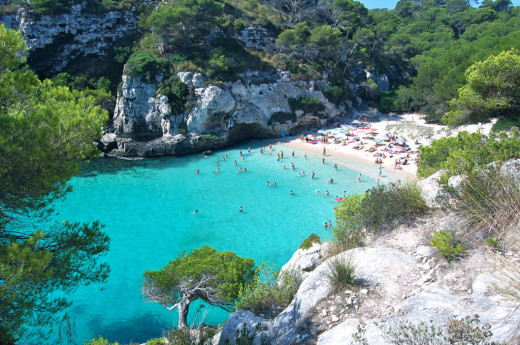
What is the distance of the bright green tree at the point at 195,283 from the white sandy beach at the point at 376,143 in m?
18.2

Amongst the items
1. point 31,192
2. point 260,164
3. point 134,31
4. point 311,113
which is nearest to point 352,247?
point 31,192

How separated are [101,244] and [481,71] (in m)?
21.1

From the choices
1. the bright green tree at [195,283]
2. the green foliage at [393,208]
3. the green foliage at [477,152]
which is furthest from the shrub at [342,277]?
the green foliage at [477,152]

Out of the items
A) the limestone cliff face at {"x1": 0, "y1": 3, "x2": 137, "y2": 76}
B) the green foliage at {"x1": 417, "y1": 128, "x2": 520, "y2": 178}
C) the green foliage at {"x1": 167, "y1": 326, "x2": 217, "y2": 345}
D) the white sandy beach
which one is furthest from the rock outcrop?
the limestone cliff face at {"x1": 0, "y1": 3, "x2": 137, "y2": 76}

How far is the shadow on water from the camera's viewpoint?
11.8 m

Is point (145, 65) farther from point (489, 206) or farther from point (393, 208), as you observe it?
point (489, 206)

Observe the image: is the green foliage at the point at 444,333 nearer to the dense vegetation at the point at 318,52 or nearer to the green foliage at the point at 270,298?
the green foliage at the point at 270,298

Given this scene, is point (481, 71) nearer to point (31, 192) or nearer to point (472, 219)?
point (472, 219)

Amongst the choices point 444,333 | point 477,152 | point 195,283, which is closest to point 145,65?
point 195,283

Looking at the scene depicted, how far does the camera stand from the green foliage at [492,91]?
1703 cm

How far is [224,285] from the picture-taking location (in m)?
9.72

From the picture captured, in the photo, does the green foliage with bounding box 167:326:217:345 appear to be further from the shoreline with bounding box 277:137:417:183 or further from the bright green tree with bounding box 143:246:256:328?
the shoreline with bounding box 277:137:417:183

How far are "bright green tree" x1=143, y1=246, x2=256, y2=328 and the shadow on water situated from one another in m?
2.46

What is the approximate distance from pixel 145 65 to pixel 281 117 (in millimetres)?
15435
